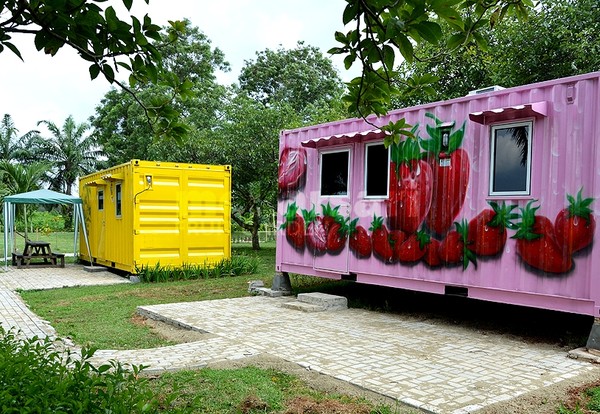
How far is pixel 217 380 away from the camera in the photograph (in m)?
4.64

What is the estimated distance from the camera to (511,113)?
6.32 metres

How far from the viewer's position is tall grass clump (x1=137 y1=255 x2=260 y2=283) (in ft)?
39.9

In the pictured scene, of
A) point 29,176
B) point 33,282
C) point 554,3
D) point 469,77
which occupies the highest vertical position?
point 554,3

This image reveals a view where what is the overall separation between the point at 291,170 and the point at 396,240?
110 inches

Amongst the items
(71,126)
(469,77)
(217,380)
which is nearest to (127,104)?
(71,126)

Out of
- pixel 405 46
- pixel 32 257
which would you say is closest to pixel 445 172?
pixel 405 46

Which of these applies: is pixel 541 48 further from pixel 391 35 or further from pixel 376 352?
pixel 391 35

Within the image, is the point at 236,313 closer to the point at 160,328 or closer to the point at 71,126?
the point at 160,328

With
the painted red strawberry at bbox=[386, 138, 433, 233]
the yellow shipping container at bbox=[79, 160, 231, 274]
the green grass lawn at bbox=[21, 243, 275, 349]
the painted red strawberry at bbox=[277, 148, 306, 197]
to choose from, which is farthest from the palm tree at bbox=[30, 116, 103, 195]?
the painted red strawberry at bbox=[386, 138, 433, 233]

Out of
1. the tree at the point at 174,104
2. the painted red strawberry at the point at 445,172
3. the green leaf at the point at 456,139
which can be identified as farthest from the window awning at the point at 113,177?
the tree at the point at 174,104

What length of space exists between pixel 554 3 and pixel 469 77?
2.53m

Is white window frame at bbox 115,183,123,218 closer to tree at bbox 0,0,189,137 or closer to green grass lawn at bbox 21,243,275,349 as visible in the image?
green grass lawn at bbox 21,243,275,349

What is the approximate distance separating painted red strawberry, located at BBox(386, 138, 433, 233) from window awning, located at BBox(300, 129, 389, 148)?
0.35 metres

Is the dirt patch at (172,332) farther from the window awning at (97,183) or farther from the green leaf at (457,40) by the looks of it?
the window awning at (97,183)
